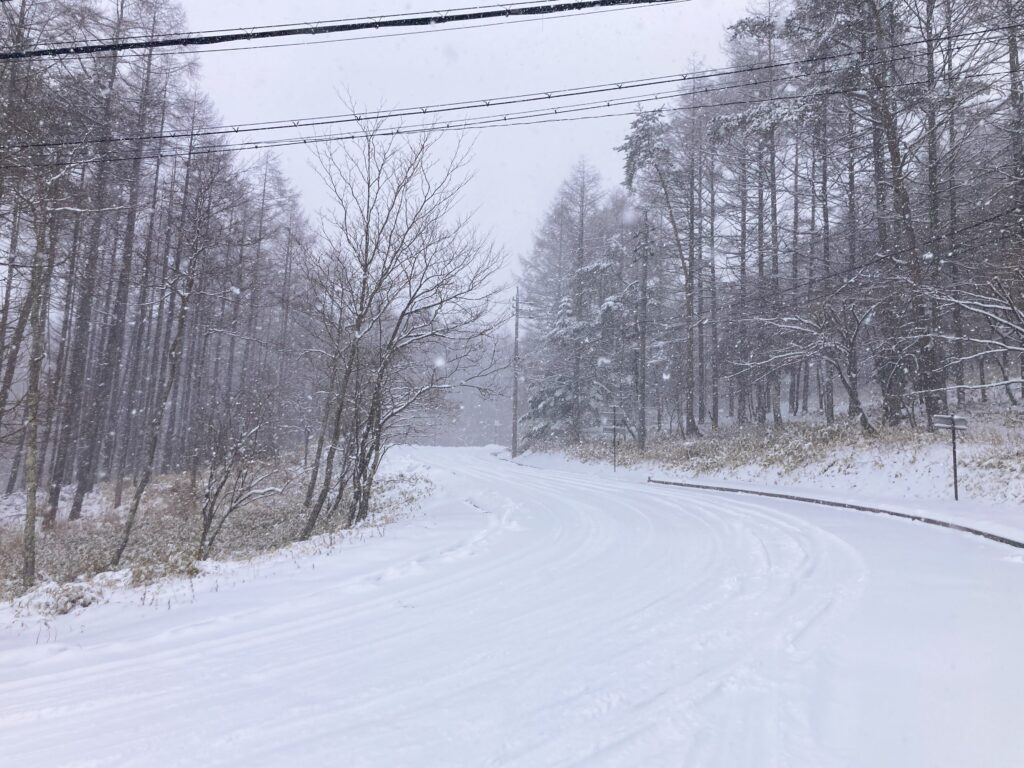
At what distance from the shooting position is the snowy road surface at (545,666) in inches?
98.0

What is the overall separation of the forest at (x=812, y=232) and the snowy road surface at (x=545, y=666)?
20.2 ft

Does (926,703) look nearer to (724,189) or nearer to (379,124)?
(379,124)

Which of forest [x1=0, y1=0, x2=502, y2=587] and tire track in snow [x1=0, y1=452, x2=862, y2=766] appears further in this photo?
forest [x1=0, y1=0, x2=502, y2=587]

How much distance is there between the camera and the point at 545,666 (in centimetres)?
334

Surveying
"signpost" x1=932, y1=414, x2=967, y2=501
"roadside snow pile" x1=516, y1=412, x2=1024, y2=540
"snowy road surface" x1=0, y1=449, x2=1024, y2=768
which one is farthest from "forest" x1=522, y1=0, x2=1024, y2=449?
"snowy road surface" x1=0, y1=449, x2=1024, y2=768

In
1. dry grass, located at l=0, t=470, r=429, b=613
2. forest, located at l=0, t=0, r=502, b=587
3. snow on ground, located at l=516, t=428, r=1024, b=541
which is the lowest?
dry grass, located at l=0, t=470, r=429, b=613

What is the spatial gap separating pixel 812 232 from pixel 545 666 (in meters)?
18.8

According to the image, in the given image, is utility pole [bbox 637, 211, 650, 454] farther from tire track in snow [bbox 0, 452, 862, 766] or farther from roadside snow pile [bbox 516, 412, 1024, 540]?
tire track in snow [bbox 0, 452, 862, 766]

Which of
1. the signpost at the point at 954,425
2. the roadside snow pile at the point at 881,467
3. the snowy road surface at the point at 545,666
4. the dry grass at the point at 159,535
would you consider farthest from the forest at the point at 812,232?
the dry grass at the point at 159,535

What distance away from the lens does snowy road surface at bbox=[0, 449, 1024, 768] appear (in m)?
2.49

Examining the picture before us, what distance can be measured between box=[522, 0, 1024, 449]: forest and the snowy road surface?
6144 millimetres

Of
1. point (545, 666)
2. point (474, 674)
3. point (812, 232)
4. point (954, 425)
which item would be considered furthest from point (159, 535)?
point (812, 232)

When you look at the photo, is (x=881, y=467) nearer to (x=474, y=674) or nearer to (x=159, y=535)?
(x=474, y=674)

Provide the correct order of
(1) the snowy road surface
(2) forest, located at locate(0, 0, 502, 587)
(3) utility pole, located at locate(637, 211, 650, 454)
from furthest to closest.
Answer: (3) utility pole, located at locate(637, 211, 650, 454)
(2) forest, located at locate(0, 0, 502, 587)
(1) the snowy road surface
